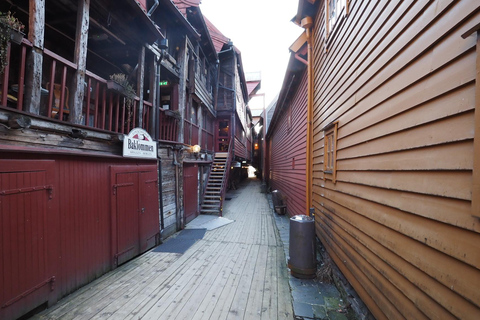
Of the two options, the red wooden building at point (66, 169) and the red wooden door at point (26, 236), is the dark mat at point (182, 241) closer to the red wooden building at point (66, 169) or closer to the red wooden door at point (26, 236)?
the red wooden building at point (66, 169)

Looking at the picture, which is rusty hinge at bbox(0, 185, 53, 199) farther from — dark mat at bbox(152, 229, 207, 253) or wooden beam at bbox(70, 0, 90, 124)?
dark mat at bbox(152, 229, 207, 253)

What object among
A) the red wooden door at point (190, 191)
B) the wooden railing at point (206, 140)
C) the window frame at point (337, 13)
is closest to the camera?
the window frame at point (337, 13)

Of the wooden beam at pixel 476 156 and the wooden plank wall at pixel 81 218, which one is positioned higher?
the wooden beam at pixel 476 156

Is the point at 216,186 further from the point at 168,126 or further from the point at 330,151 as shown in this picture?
the point at 330,151

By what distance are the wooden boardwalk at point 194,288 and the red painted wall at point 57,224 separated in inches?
14.0

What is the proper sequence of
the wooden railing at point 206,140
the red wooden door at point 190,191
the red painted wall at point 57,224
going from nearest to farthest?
the red painted wall at point 57,224
the red wooden door at point 190,191
the wooden railing at point 206,140

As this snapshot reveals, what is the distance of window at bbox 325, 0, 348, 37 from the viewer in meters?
3.66

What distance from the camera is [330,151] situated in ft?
14.3

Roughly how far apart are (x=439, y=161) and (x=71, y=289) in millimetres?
5045

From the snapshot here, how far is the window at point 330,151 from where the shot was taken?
3.92 metres

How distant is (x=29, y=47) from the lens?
299 cm

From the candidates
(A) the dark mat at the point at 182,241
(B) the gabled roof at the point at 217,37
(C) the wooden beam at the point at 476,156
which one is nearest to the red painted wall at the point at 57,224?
(A) the dark mat at the point at 182,241

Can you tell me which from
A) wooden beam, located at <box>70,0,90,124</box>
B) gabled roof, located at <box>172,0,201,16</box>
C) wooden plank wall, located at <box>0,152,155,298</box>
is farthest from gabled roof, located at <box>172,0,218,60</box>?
wooden plank wall, located at <box>0,152,155,298</box>

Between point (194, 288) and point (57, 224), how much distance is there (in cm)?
237
